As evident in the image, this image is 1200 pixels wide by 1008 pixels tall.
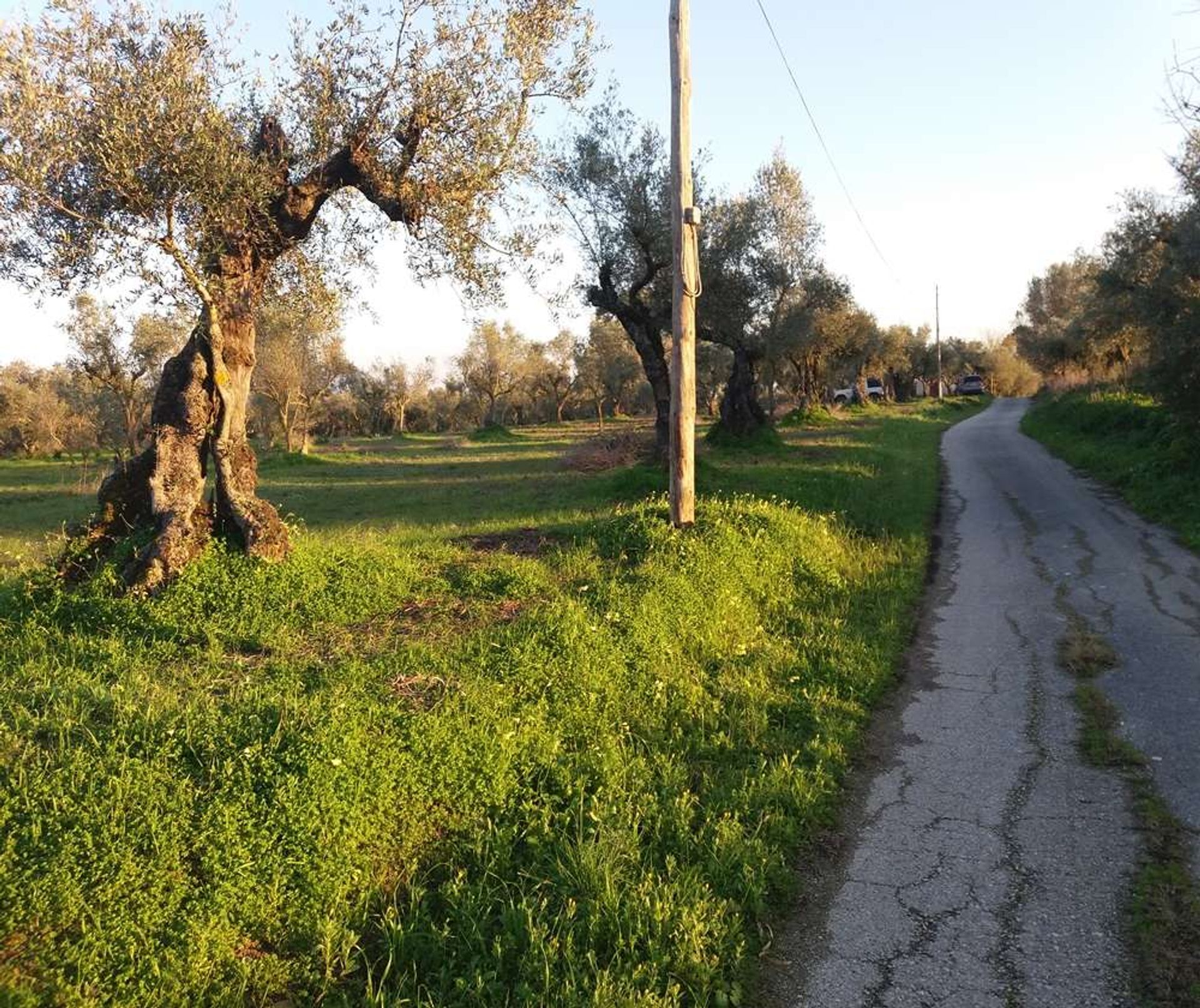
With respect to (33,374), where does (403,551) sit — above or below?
below

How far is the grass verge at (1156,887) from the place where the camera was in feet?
11.4

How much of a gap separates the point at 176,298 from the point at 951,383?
293ft

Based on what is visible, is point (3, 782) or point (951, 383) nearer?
point (3, 782)

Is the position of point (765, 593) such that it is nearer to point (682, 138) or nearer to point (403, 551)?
point (403, 551)

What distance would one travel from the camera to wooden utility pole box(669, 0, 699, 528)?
10.3 metres

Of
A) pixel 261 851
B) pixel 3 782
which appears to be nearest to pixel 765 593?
pixel 261 851

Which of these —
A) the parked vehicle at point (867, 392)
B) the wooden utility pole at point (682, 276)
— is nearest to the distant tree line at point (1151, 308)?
the wooden utility pole at point (682, 276)

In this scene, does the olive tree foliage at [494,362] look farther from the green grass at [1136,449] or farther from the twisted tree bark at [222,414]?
the twisted tree bark at [222,414]

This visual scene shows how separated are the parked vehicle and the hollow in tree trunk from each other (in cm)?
2819

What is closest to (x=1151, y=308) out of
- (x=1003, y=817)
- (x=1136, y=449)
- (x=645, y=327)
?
(x=1136, y=449)

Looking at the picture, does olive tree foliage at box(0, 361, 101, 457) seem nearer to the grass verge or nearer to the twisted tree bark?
the twisted tree bark

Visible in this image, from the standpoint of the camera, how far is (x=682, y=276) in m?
10.5

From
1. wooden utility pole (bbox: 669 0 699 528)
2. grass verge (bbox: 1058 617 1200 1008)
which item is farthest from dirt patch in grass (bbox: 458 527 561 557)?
grass verge (bbox: 1058 617 1200 1008)

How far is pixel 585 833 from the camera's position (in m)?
4.61
